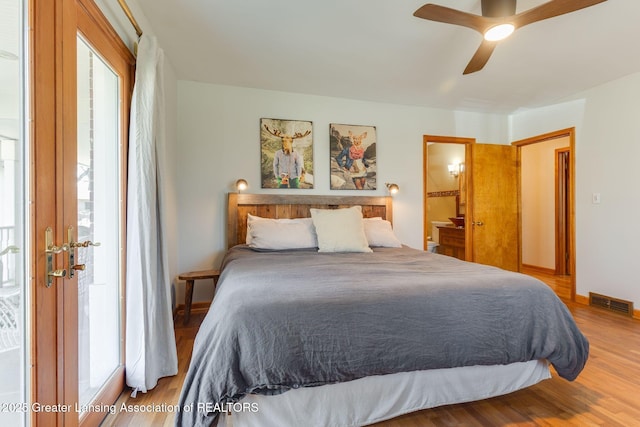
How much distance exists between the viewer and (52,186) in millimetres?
1071

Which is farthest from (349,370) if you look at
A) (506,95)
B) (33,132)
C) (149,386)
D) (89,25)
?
(506,95)

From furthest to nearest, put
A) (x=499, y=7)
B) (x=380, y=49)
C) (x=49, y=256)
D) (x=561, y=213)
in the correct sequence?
(x=561, y=213) < (x=380, y=49) < (x=499, y=7) < (x=49, y=256)

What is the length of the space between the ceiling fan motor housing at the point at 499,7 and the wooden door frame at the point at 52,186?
2240 mm

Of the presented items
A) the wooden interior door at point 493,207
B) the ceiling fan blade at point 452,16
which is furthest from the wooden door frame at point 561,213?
the ceiling fan blade at point 452,16

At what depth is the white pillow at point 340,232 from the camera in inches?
108

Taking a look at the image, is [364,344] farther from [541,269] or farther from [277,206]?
[541,269]

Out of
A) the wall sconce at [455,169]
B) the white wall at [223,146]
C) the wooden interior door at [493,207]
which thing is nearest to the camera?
the white wall at [223,146]

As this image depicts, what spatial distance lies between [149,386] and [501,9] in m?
Result: 3.18

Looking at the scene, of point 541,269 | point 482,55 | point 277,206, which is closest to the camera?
point 482,55

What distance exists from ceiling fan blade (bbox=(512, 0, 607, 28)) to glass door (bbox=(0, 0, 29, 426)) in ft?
8.04

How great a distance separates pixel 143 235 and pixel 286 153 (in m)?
2.03

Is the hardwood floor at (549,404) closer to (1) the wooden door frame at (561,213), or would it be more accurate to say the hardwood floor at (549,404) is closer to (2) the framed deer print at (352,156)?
(2) the framed deer print at (352,156)

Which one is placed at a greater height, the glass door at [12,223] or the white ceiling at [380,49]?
the white ceiling at [380,49]

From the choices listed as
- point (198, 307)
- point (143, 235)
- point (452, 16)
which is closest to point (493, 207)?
point (452, 16)
